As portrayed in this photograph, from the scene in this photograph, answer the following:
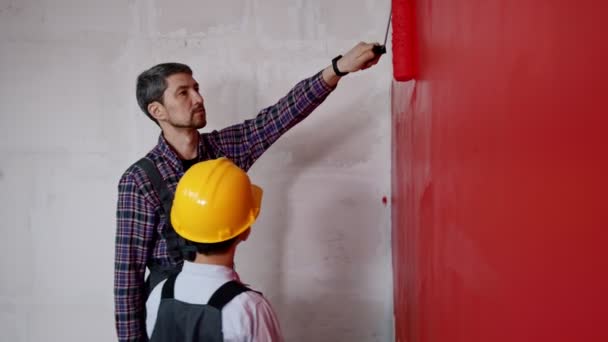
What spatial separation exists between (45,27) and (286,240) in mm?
1234

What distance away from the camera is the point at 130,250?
1.50 m

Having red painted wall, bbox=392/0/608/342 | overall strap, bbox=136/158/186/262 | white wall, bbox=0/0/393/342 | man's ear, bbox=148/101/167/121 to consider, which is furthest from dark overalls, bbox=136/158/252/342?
white wall, bbox=0/0/393/342

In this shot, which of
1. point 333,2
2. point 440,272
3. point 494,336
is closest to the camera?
point 494,336

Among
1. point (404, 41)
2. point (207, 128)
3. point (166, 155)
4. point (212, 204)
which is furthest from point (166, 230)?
point (404, 41)

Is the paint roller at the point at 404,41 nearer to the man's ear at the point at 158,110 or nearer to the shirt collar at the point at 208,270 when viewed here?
the shirt collar at the point at 208,270

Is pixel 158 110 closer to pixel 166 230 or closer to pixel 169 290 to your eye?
pixel 166 230

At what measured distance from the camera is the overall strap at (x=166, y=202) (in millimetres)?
1478

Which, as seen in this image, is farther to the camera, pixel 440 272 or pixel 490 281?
pixel 440 272

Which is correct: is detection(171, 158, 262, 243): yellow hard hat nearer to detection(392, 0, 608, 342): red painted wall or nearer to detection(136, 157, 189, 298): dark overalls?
detection(136, 157, 189, 298): dark overalls

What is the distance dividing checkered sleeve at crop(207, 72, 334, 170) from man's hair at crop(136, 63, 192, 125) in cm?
20

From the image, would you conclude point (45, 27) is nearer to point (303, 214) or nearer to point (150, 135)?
point (150, 135)

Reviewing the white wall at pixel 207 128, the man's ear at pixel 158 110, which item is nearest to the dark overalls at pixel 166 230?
the man's ear at pixel 158 110

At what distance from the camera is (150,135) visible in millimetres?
2059

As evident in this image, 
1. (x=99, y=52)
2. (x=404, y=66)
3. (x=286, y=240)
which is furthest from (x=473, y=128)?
(x=99, y=52)
